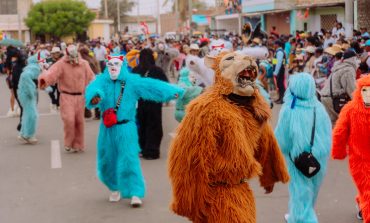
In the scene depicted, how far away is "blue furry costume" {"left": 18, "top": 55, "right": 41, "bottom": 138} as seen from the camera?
12.1m

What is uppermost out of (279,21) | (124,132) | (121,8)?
(121,8)

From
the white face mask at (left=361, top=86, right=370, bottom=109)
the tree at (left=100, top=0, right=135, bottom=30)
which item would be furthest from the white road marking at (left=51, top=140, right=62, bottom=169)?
the tree at (left=100, top=0, right=135, bottom=30)

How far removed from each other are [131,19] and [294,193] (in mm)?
90423

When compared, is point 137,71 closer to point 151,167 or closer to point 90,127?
point 151,167

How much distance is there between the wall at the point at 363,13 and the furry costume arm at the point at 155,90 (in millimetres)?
18328

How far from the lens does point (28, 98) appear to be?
1210cm

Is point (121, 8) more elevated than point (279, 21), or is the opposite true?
point (121, 8)

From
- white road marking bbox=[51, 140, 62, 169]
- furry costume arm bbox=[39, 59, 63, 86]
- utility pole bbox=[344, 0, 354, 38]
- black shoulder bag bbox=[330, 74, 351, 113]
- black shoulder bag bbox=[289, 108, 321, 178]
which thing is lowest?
white road marking bbox=[51, 140, 62, 169]

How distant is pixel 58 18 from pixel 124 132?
183 feet

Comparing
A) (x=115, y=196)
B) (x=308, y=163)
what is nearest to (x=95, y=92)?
(x=115, y=196)

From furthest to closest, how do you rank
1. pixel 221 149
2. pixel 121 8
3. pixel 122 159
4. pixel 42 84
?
pixel 121 8
pixel 42 84
pixel 122 159
pixel 221 149

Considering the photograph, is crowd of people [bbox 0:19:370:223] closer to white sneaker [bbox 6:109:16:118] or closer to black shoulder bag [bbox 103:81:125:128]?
black shoulder bag [bbox 103:81:125:128]

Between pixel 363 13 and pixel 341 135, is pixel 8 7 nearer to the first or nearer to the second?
Answer: pixel 363 13

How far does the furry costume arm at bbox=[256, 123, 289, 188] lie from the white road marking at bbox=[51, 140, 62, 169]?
572 centimetres
